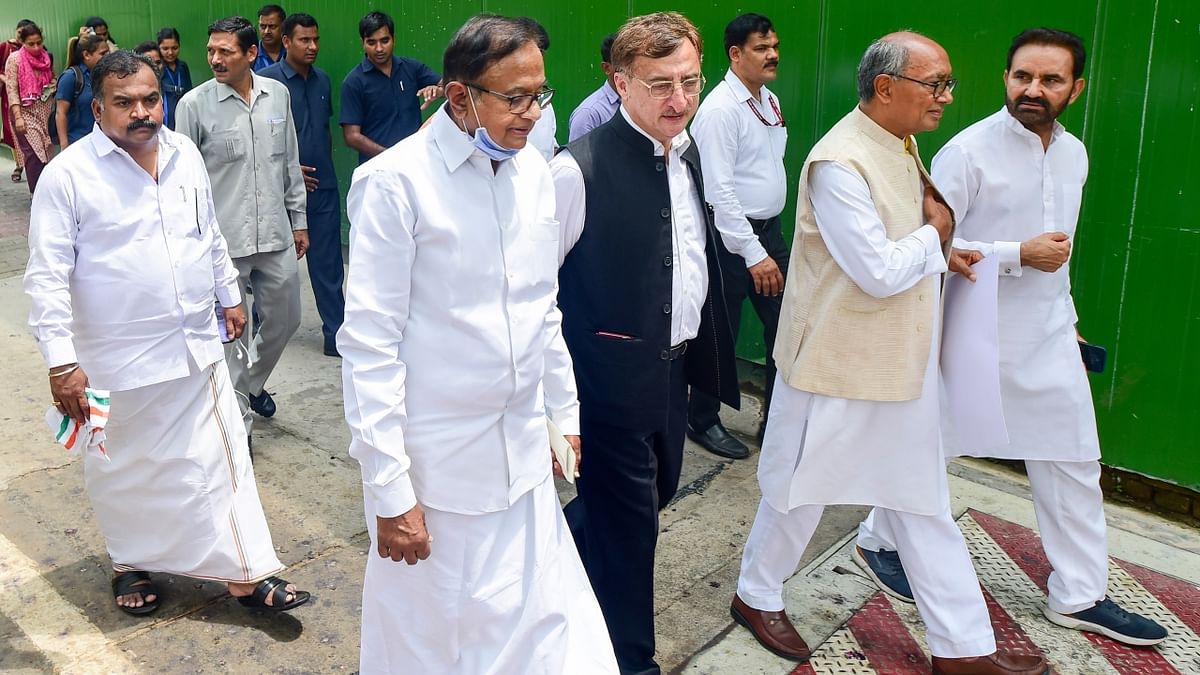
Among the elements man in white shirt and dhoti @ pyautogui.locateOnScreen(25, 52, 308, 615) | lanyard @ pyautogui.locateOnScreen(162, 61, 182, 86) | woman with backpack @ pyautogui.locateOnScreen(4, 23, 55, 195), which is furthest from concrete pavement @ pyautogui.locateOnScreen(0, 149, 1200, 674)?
woman with backpack @ pyautogui.locateOnScreen(4, 23, 55, 195)

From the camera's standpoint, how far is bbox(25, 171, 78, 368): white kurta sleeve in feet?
11.8

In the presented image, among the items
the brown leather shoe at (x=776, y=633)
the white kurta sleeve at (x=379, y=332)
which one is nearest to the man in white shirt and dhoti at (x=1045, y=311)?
the brown leather shoe at (x=776, y=633)

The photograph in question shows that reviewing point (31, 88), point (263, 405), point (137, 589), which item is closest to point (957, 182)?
point (137, 589)

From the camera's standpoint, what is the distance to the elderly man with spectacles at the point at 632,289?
3307 millimetres

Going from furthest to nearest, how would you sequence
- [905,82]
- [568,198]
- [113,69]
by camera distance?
[113,69] → [905,82] → [568,198]

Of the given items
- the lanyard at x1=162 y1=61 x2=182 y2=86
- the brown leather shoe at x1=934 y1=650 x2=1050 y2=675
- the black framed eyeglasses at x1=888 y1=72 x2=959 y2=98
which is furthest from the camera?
the lanyard at x1=162 y1=61 x2=182 y2=86

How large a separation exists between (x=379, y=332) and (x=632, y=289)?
36.0 inches

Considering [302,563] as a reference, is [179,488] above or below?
above

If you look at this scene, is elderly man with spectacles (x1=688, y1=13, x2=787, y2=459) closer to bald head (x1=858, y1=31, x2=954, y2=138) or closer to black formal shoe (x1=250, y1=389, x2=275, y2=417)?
bald head (x1=858, y1=31, x2=954, y2=138)

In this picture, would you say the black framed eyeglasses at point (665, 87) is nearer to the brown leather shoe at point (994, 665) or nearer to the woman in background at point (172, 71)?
the brown leather shoe at point (994, 665)

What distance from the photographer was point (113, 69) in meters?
3.78

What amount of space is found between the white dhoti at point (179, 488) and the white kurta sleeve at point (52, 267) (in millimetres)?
344

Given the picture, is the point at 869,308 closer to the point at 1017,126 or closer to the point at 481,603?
the point at 1017,126

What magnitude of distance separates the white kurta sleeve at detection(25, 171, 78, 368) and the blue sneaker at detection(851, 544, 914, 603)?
109 inches
